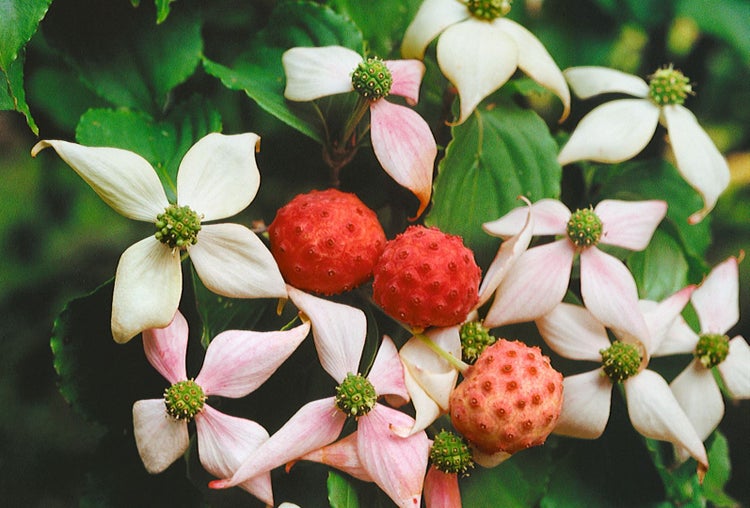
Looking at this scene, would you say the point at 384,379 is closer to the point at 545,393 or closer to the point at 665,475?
the point at 545,393

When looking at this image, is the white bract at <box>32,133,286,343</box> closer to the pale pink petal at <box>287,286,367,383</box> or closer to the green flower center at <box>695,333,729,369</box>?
the pale pink petal at <box>287,286,367,383</box>

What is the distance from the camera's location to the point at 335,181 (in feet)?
2.02

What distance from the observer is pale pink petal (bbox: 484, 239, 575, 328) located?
1.82 ft

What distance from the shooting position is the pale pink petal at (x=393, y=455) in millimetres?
487

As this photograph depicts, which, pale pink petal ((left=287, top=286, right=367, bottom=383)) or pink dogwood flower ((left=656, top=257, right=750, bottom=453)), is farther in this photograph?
pink dogwood flower ((left=656, top=257, right=750, bottom=453))

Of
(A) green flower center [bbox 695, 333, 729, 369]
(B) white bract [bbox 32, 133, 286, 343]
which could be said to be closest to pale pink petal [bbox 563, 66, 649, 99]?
(A) green flower center [bbox 695, 333, 729, 369]

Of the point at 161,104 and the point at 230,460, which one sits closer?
the point at 230,460

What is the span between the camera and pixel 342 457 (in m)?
0.51

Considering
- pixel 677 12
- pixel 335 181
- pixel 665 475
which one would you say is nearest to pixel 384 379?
pixel 335 181

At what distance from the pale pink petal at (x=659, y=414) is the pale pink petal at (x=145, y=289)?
1.08ft

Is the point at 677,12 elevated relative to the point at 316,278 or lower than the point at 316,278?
elevated

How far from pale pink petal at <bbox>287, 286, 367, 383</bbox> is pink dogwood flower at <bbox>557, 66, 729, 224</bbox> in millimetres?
237

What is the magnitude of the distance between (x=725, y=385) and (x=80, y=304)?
50 cm

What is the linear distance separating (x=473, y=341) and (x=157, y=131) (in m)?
0.30
